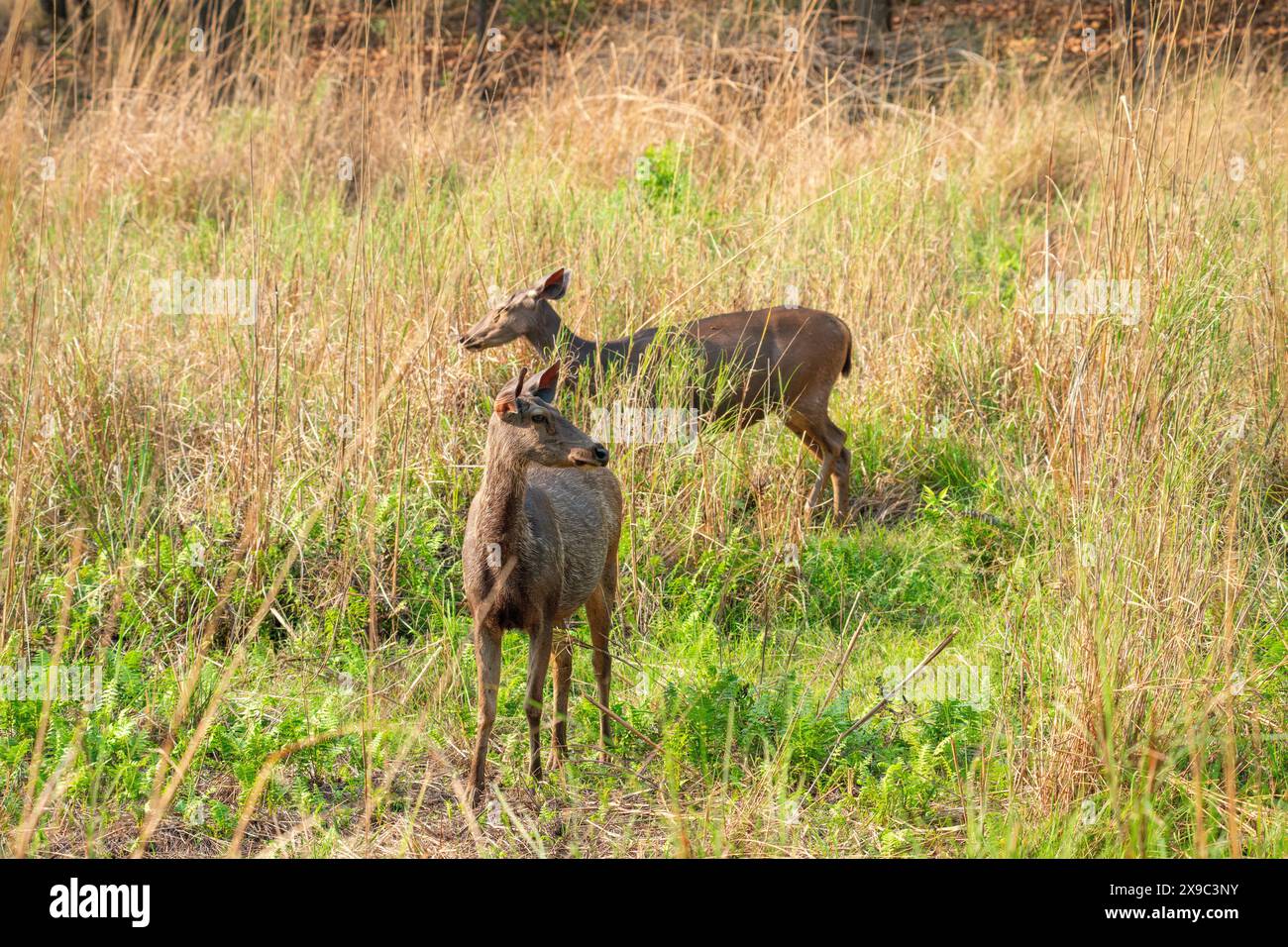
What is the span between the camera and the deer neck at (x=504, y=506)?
421 centimetres

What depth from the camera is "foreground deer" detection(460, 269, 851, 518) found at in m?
6.31

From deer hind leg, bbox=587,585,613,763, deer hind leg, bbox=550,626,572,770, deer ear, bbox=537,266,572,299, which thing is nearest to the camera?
deer hind leg, bbox=550,626,572,770

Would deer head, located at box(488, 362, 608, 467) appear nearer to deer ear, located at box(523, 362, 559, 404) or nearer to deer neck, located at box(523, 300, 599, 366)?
deer ear, located at box(523, 362, 559, 404)

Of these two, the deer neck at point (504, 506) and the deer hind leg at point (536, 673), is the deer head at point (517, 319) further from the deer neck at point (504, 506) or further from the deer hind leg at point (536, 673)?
the deer hind leg at point (536, 673)

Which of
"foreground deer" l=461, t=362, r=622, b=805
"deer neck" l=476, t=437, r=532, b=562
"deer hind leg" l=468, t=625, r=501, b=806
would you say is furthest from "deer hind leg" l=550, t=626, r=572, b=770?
"deer neck" l=476, t=437, r=532, b=562

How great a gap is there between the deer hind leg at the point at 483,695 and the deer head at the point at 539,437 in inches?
21.7

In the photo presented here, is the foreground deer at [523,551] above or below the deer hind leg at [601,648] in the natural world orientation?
above

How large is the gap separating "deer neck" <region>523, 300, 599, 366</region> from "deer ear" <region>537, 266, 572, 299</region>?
0.14 m

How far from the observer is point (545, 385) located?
14.4 feet

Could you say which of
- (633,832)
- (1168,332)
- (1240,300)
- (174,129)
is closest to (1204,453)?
(1168,332)

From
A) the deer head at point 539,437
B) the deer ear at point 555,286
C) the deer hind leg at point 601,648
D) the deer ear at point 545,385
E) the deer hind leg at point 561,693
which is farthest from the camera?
the deer ear at point 555,286

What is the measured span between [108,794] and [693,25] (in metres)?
9.26

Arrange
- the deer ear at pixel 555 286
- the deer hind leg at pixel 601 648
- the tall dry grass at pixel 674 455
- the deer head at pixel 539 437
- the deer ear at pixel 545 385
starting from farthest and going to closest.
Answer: the deer ear at pixel 555 286 < the deer hind leg at pixel 601 648 < the deer ear at pixel 545 385 < the deer head at pixel 539 437 < the tall dry grass at pixel 674 455

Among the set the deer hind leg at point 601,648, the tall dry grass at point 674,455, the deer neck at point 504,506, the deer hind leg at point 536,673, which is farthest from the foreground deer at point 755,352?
the deer hind leg at point 536,673
